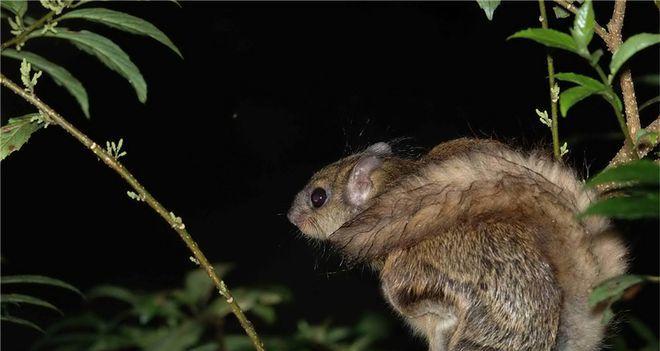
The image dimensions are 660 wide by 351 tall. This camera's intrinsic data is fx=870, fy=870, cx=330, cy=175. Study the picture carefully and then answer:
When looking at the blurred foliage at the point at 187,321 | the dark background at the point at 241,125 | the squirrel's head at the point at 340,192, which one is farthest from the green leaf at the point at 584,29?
the dark background at the point at 241,125

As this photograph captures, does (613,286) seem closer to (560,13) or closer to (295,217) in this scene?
(560,13)

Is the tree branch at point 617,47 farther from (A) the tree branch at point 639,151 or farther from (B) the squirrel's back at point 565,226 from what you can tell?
(B) the squirrel's back at point 565,226

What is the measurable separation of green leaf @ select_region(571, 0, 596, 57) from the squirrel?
2.80 ft

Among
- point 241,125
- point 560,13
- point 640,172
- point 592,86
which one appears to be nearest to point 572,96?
point 592,86

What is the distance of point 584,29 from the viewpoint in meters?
1.54

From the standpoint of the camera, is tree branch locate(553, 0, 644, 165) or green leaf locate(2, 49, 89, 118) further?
tree branch locate(553, 0, 644, 165)

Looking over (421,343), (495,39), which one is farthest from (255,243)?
(421,343)

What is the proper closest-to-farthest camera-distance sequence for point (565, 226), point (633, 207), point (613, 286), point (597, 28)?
point (633, 207) < point (613, 286) < point (597, 28) < point (565, 226)

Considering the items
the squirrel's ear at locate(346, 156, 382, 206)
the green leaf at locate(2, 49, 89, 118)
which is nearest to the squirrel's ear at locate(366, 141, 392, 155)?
the squirrel's ear at locate(346, 156, 382, 206)

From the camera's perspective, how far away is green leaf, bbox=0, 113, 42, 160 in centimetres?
188

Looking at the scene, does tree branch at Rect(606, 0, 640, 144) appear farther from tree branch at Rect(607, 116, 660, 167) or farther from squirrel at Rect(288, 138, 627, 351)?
squirrel at Rect(288, 138, 627, 351)

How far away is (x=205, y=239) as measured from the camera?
258 inches

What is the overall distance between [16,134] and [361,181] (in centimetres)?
167

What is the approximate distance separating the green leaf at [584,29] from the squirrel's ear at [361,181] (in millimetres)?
1792
